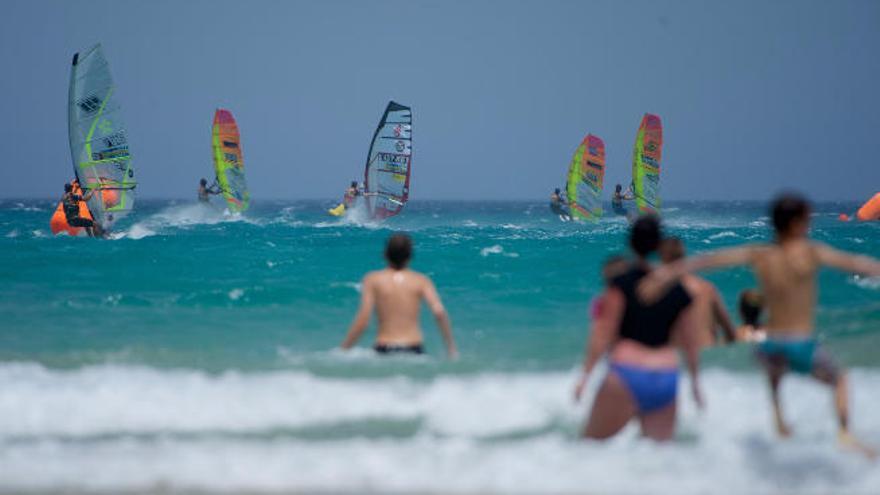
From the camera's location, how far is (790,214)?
412cm

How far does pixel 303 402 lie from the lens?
605 cm

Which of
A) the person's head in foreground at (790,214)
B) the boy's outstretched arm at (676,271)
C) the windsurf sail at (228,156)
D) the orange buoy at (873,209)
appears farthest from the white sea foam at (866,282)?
the orange buoy at (873,209)

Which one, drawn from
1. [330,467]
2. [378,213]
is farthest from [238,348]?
[378,213]

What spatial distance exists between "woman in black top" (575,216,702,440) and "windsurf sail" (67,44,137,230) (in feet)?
66.1

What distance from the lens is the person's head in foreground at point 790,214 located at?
13.5 feet

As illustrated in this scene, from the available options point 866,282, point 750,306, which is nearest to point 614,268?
point 750,306

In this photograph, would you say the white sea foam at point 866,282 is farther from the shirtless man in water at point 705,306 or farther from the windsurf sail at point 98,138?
the windsurf sail at point 98,138

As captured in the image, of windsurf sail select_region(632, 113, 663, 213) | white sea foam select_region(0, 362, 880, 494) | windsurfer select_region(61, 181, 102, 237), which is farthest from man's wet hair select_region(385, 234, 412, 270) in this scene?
windsurf sail select_region(632, 113, 663, 213)

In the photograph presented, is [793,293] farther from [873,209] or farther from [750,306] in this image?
[873,209]

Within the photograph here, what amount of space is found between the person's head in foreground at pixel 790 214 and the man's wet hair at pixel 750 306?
8.76 ft

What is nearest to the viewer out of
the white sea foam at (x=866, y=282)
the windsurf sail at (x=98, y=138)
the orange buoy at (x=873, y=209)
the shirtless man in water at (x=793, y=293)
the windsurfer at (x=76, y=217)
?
the shirtless man in water at (x=793, y=293)

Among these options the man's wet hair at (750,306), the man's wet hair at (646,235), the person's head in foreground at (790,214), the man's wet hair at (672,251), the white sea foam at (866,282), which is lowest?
the white sea foam at (866,282)

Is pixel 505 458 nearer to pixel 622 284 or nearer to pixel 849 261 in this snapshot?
pixel 622 284

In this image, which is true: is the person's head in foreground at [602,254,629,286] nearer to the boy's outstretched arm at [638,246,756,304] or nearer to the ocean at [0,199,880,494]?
the boy's outstretched arm at [638,246,756,304]
